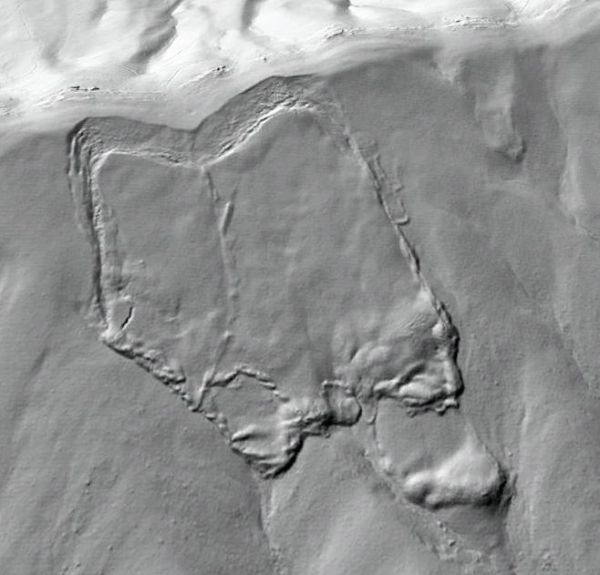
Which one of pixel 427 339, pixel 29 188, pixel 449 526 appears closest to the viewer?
pixel 449 526

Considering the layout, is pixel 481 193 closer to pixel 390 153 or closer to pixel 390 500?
pixel 390 153

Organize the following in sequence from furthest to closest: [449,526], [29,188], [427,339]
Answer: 1. [29,188]
2. [427,339]
3. [449,526]

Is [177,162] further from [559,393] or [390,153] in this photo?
[559,393]

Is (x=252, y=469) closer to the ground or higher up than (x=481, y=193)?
closer to the ground

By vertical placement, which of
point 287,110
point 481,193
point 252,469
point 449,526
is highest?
point 287,110

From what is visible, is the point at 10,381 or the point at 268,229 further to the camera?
the point at 268,229

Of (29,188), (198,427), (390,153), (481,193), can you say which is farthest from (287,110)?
(198,427)
